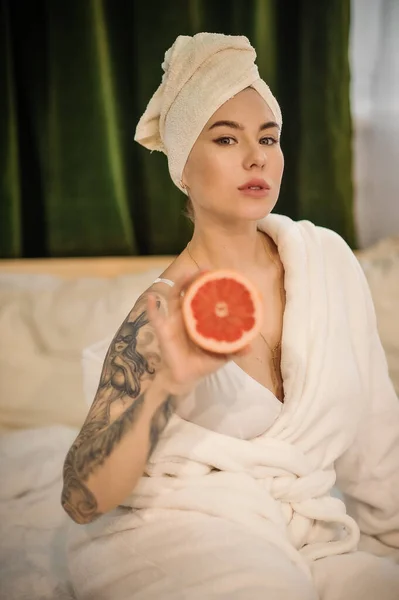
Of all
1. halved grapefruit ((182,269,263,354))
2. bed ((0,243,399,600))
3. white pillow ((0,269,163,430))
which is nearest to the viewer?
halved grapefruit ((182,269,263,354))

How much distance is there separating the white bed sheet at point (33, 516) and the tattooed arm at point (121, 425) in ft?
0.95

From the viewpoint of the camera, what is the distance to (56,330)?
1.66m

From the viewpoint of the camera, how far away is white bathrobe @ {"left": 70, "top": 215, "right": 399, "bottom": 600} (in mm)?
851

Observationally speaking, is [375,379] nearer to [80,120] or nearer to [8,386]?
[8,386]

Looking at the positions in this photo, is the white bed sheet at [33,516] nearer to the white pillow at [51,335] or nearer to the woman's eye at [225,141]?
the white pillow at [51,335]

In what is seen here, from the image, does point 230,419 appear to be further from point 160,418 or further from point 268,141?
point 268,141

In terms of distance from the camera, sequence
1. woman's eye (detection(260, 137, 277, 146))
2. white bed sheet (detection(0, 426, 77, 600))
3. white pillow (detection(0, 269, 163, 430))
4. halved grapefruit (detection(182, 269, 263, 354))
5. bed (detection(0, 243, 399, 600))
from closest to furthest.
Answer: halved grapefruit (detection(182, 269, 263, 354)) < woman's eye (detection(260, 137, 277, 146)) < white bed sheet (detection(0, 426, 77, 600)) < bed (detection(0, 243, 399, 600)) < white pillow (detection(0, 269, 163, 430))

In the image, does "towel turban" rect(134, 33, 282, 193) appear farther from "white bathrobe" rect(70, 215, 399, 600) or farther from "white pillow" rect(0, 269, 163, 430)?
"white pillow" rect(0, 269, 163, 430)

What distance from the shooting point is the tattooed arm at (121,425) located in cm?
80

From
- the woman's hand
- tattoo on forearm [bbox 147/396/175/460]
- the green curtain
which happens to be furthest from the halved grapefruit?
the green curtain

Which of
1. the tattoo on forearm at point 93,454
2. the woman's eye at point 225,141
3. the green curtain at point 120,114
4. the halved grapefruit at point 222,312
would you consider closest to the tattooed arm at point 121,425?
the tattoo on forearm at point 93,454

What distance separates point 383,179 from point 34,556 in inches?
49.9

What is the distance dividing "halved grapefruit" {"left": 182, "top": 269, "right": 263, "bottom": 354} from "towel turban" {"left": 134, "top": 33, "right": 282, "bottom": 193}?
10.8 inches

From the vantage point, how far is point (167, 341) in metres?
0.73
